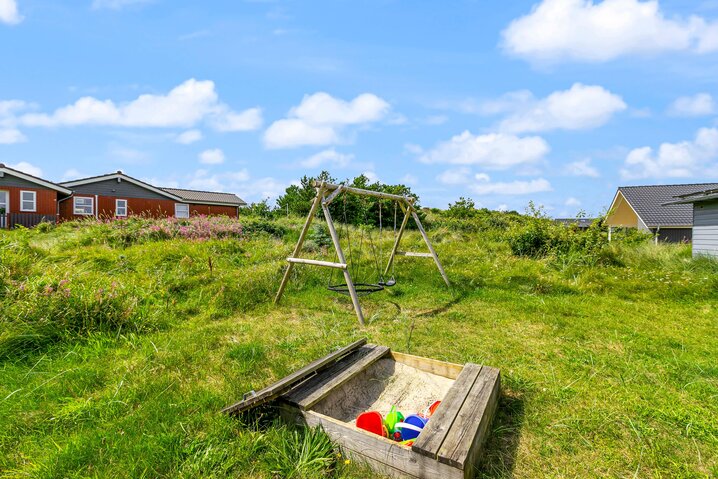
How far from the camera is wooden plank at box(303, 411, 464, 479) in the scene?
186 centimetres

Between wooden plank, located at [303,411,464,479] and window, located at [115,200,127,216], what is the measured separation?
26962mm

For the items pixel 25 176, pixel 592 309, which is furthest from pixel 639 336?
pixel 25 176

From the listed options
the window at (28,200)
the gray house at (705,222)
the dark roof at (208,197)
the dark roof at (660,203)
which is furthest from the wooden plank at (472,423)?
the dark roof at (208,197)

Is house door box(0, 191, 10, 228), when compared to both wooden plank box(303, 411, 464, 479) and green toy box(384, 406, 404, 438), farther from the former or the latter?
green toy box(384, 406, 404, 438)

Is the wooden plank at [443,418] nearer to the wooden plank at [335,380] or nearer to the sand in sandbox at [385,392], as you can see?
the sand in sandbox at [385,392]

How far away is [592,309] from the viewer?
219 inches

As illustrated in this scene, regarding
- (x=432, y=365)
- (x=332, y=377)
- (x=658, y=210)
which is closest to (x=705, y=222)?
(x=432, y=365)

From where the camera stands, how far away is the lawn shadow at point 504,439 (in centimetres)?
215

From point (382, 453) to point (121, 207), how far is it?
1089 inches

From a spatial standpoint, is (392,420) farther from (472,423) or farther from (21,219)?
(21,219)

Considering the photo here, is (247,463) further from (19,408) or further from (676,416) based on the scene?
(676,416)

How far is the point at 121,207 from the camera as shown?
24266 millimetres

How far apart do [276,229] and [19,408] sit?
1065cm

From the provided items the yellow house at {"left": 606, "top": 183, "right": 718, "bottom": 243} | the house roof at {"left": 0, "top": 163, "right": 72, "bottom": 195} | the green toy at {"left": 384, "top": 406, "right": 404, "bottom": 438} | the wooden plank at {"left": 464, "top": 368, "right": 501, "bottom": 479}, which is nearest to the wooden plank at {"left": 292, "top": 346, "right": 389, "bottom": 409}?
the green toy at {"left": 384, "top": 406, "right": 404, "bottom": 438}
